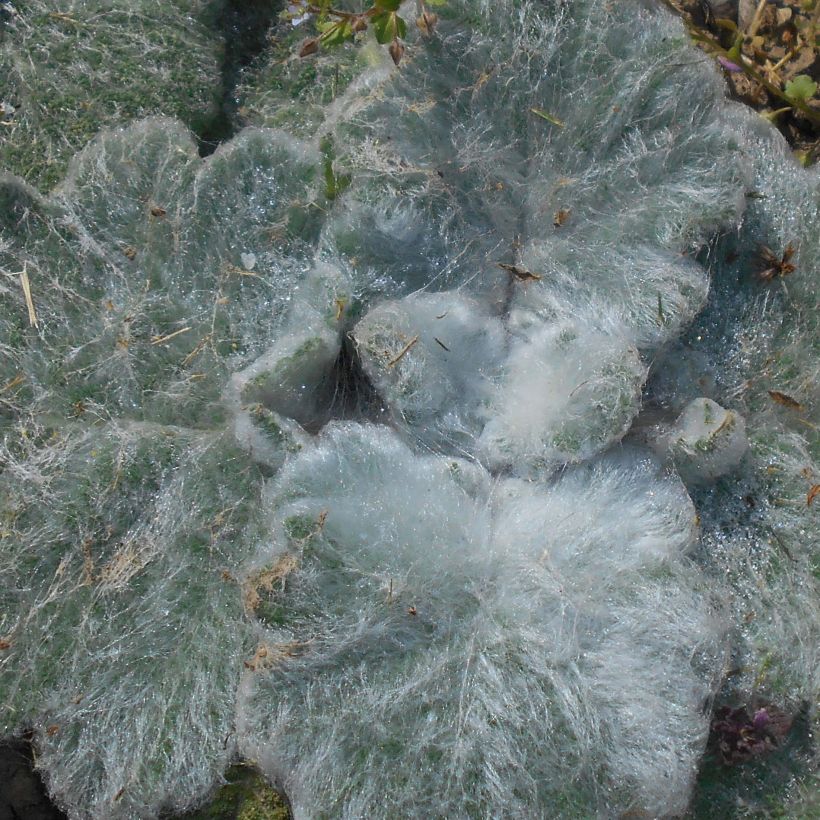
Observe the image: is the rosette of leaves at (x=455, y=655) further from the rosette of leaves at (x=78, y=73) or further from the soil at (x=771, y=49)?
the soil at (x=771, y=49)

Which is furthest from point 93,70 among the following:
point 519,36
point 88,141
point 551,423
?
point 551,423

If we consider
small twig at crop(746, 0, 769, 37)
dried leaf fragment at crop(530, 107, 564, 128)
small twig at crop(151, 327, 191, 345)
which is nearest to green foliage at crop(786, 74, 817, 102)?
small twig at crop(746, 0, 769, 37)

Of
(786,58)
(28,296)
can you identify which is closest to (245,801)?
(28,296)

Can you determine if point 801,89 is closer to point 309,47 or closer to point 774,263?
point 774,263

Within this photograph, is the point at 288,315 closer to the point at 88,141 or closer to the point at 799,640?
the point at 88,141

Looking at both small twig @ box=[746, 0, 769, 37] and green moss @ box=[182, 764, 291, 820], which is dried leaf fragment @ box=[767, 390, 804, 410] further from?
green moss @ box=[182, 764, 291, 820]

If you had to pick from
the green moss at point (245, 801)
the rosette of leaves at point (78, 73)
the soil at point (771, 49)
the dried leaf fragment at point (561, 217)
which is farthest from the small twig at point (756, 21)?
the green moss at point (245, 801)
